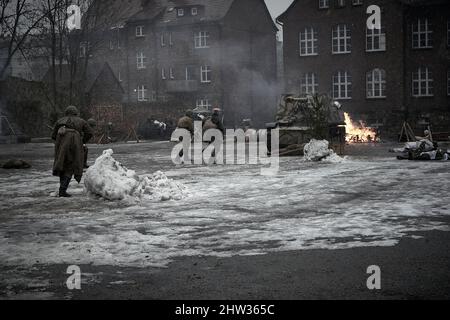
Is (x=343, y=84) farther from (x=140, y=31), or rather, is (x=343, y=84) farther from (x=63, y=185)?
(x=63, y=185)

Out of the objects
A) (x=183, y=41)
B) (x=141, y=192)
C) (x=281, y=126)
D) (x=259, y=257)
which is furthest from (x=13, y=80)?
(x=259, y=257)

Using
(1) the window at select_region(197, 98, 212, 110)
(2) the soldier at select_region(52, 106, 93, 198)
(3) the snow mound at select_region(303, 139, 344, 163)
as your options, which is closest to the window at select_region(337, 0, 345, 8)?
(1) the window at select_region(197, 98, 212, 110)

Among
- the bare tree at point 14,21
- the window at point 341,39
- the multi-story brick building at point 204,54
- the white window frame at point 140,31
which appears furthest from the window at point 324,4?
the bare tree at point 14,21

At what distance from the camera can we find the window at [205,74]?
49.7 metres

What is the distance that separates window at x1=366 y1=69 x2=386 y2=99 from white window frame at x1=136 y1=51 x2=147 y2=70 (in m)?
23.5

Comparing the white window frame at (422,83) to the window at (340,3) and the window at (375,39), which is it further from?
the window at (340,3)

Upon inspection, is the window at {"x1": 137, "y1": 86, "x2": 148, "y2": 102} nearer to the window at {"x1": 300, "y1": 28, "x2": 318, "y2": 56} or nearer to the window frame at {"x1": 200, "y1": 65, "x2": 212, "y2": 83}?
the window frame at {"x1": 200, "y1": 65, "x2": 212, "y2": 83}

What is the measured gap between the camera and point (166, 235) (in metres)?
7.51

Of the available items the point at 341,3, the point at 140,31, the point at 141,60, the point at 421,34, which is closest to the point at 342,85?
the point at 341,3

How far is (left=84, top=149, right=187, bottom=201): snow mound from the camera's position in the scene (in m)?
10.6

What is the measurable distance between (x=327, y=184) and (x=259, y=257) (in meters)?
6.44

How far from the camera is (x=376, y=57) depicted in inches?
1519

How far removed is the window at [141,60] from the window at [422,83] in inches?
1039
